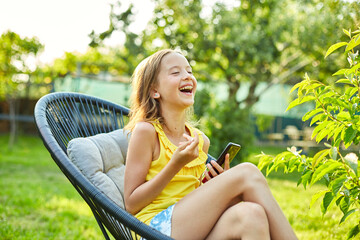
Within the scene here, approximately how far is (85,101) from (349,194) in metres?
1.65

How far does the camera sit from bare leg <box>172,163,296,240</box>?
56.6 inches

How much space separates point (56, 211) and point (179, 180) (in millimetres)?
2369

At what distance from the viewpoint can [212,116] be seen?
678cm

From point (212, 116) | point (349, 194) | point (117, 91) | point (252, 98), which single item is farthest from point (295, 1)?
point (349, 194)

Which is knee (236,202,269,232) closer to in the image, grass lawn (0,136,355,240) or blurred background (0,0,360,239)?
grass lawn (0,136,355,240)

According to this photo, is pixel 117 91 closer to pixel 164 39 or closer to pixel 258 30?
pixel 164 39

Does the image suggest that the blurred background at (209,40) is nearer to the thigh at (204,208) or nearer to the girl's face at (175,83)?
the girl's face at (175,83)

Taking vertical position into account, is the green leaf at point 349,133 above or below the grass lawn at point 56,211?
above

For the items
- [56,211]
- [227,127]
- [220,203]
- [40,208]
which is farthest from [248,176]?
[227,127]

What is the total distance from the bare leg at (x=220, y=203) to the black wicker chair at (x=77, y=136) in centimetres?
22

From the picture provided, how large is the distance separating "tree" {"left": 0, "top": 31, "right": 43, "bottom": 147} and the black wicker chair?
273 inches

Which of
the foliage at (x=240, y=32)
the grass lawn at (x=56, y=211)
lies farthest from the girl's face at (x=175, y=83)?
the foliage at (x=240, y=32)

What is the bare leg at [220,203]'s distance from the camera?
4.71 feet

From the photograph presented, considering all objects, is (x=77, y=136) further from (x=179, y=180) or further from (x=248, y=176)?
(x=248, y=176)
